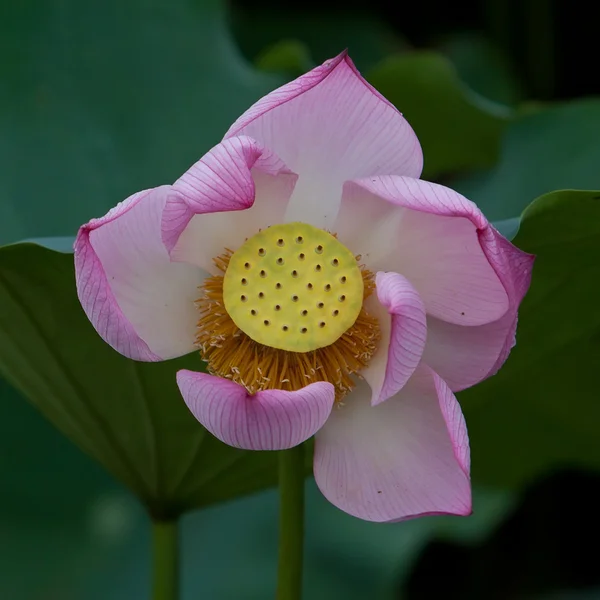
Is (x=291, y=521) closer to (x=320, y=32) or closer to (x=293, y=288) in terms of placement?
(x=293, y=288)

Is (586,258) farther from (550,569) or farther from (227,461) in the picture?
(550,569)

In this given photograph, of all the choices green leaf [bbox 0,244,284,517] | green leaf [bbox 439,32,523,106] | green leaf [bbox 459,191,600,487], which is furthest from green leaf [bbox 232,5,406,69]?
green leaf [bbox 0,244,284,517]

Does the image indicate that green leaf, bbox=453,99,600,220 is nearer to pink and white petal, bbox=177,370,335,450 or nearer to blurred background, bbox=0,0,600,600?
blurred background, bbox=0,0,600,600

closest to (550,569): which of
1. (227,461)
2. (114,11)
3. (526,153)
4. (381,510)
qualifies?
(526,153)

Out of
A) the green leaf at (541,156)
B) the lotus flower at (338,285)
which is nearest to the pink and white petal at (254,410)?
the lotus flower at (338,285)

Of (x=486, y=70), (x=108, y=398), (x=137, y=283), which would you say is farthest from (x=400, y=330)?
(x=486, y=70)

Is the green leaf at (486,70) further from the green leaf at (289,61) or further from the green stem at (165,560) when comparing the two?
the green stem at (165,560)
